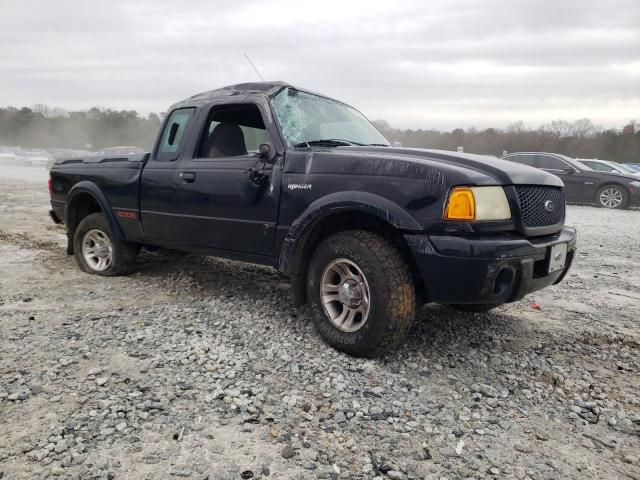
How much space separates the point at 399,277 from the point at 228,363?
120 cm

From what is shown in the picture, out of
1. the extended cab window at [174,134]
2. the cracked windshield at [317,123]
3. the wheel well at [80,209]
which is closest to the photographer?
the cracked windshield at [317,123]

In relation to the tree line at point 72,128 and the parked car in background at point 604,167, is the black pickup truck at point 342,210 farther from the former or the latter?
the tree line at point 72,128

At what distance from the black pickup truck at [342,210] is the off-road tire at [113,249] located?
34 cm

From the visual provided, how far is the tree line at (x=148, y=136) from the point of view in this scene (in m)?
36.1

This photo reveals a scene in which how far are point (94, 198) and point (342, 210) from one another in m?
3.17

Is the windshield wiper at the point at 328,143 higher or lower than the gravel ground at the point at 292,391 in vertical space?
higher

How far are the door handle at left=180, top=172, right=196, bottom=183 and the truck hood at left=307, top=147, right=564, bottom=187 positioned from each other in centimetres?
122

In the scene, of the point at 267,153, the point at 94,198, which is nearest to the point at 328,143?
the point at 267,153

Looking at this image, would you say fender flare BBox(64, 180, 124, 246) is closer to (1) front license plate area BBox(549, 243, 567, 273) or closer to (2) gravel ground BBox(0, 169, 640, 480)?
(2) gravel ground BBox(0, 169, 640, 480)

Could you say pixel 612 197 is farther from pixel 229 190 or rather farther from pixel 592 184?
pixel 229 190

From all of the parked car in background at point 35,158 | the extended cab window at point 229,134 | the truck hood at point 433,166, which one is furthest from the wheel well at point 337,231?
the parked car in background at point 35,158

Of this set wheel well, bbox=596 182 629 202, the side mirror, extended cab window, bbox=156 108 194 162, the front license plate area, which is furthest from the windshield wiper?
wheel well, bbox=596 182 629 202

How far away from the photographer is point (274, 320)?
12.6ft

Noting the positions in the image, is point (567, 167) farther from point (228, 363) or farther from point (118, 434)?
point (118, 434)
